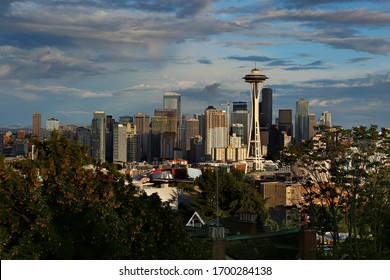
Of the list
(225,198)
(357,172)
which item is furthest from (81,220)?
(225,198)

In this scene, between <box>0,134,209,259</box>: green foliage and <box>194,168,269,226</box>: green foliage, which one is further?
<box>194,168,269,226</box>: green foliage

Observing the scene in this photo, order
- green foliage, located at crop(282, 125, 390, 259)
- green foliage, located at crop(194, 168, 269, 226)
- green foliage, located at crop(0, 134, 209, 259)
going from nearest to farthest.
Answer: green foliage, located at crop(0, 134, 209, 259), green foliage, located at crop(282, 125, 390, 259), green foliage, located at crop(194, 168, 269, 226)

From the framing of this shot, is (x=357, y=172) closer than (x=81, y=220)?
No

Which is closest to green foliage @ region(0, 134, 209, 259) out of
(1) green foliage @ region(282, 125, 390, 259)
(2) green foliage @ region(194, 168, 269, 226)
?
(1) green foliage @ region(282, 125, 390, 259)

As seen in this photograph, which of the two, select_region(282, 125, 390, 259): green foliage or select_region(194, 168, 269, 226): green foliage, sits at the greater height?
select_region(282, 125, 390, 259): green foliage

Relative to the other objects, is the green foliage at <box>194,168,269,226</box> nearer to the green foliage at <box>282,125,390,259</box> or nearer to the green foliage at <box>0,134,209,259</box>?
the green foliage at <box>282,125,390,259</box>

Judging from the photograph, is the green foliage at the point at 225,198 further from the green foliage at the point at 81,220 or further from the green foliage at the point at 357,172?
the green foliage at the point at 81,220

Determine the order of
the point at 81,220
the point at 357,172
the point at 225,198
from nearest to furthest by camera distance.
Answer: the point at 81,220 < the point at 357,172 < the point at 225,198

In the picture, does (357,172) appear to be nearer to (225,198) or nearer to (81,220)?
(81,220)

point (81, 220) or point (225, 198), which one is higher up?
point (81, 220)
